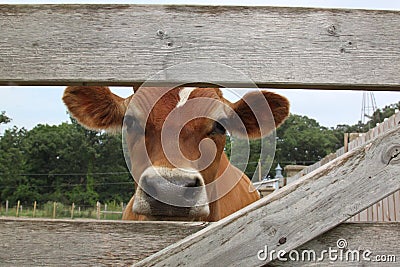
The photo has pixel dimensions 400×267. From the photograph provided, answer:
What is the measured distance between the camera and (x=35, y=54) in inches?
70.7

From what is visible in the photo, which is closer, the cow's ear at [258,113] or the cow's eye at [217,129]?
the cow's eye at [217,129]

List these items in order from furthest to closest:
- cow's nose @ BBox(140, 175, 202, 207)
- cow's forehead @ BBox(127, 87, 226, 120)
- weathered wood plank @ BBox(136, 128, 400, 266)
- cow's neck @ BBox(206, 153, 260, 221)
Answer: cow's neck @ BBox(206, 153, 260, 221), cow's forehead @ BBox(127, 87, 226, 120), cow's nose @ BBox(140, 175, 202, 207), weathered wood plank @ BBox(136, 128, 400, 266)

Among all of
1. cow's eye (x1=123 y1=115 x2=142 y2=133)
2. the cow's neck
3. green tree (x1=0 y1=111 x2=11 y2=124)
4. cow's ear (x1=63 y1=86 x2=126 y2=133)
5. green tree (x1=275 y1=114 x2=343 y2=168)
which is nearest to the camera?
cow's eye (x1=123 y1=115 x2=142 y2=133)

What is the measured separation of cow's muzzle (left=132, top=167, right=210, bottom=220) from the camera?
2352mm

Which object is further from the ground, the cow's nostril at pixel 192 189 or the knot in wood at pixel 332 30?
the knot in wood at pixel 332 30

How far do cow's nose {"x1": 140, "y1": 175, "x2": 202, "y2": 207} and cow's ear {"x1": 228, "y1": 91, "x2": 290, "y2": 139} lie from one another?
0.98m

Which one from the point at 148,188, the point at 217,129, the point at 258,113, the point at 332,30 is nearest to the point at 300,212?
the point at 332,30

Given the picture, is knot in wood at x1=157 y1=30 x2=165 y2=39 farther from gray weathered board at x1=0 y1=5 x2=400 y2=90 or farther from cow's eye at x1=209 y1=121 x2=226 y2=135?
cow's eye at x1=209 y1=121 x2=226 y2=135

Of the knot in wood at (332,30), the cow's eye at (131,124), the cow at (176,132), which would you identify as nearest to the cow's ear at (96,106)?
the cow at (176,132)

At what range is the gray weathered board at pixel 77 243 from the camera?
67.6 inches

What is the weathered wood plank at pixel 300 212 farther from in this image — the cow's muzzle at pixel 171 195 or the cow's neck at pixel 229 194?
the cow's neck at pixel 229 194

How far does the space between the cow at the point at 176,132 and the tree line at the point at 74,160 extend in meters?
40.5

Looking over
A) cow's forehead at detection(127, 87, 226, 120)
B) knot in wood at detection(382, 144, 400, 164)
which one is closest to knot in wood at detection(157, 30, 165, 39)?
knot in wood at detection(382, 144, 400, 164)

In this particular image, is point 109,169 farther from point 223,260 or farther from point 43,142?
point 223,260
